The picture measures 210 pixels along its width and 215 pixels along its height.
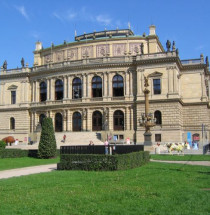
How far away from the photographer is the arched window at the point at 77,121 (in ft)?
193

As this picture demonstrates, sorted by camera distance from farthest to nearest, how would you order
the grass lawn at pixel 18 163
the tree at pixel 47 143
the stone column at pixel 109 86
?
the stone column at pixel 109 86 < the tree at pixel 47 143 < the grass lawn at pixel 18 163

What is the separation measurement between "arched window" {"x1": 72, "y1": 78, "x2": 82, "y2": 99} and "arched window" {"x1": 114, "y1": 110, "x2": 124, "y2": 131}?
8.28 m

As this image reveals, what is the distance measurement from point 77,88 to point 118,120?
10360 millimetres

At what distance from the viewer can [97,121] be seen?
2272 inches

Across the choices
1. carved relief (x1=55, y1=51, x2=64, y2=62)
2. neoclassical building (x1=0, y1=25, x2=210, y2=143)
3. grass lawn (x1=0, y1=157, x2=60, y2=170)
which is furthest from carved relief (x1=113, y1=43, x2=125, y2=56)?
grass lawn (x1=0, y1=157, x2=60, y2=170)

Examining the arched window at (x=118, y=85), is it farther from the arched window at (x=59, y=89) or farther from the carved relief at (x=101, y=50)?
the arched window at (x=59, y=89)

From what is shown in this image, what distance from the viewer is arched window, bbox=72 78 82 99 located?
59688 millimetres

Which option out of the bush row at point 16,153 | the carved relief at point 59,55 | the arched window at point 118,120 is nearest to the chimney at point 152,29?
the arched window at point 118,120

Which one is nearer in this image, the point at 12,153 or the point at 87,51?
the point at 12,153

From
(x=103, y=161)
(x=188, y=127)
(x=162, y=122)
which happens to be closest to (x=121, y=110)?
(x=162, y=122)

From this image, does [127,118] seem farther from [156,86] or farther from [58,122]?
[58,122]

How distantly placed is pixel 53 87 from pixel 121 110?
14.8m

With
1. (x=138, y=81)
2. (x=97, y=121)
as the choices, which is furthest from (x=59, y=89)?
(x=138, y=81)

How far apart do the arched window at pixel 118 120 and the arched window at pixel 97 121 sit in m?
2.87
